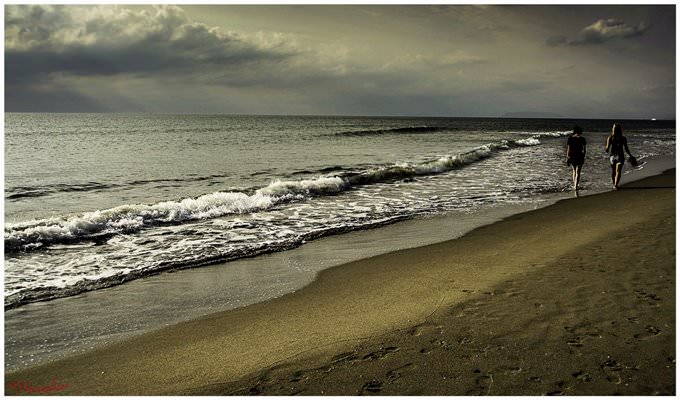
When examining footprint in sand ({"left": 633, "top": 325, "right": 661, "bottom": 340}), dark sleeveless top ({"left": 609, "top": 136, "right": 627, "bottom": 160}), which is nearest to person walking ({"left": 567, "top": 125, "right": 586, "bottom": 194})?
dark sleeveless top ({"left": 609, "top": 136, "right": 627, "bottom": 160})

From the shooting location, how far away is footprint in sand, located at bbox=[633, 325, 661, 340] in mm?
3906

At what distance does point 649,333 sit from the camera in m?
3.97

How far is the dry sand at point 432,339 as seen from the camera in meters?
3.42

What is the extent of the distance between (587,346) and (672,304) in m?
1.58

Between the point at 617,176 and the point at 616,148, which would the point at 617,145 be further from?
the point at 617,176

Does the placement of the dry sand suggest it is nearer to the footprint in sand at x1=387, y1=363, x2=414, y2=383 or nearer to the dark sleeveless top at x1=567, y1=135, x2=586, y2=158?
the footprint in sand at x1=387, y1=363, x2=414, y2=383

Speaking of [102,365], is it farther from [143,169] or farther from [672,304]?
[143,169]

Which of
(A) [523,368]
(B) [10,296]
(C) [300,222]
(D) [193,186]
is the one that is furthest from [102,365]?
(D) [193,186]

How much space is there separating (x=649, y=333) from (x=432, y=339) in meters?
1.99

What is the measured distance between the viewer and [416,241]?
8.33m

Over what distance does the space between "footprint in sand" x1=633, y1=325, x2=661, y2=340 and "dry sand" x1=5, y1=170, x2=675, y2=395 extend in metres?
0.02

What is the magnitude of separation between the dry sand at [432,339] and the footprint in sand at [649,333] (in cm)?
2

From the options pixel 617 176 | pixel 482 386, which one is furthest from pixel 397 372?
pixel 617 176

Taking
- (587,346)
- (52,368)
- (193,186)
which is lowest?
(52,368)
